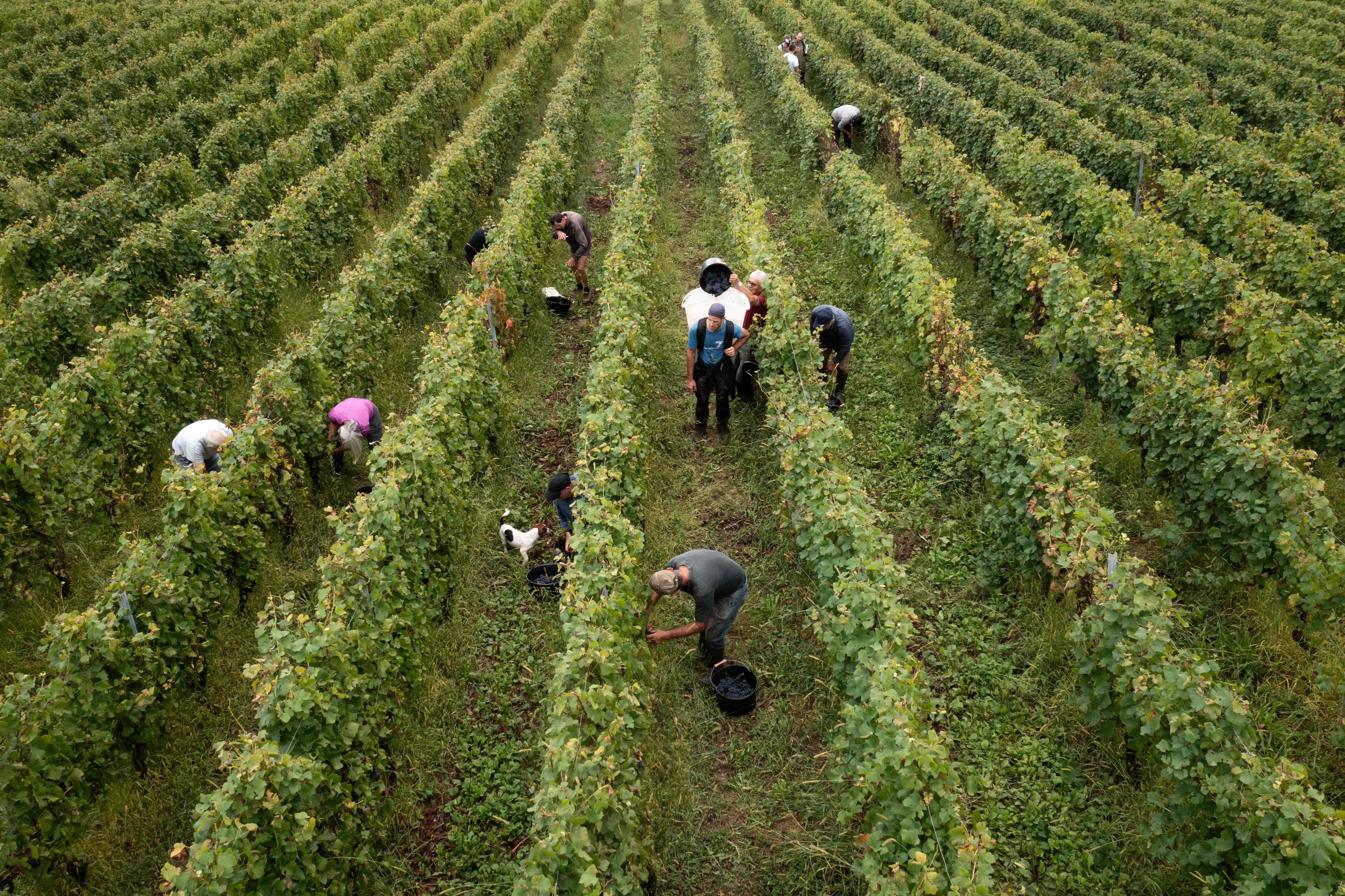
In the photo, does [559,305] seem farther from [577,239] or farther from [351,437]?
[351,437]

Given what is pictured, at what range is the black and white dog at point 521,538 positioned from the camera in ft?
26.5

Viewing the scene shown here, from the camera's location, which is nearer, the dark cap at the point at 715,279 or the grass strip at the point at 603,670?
the grass strip at the point at 603,670

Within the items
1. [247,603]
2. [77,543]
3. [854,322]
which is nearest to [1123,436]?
[854,322]

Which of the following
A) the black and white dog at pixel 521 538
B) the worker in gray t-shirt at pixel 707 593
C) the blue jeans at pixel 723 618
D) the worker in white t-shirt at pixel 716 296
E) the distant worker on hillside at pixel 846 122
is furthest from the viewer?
the distant worker on hillside at pixel 846 122

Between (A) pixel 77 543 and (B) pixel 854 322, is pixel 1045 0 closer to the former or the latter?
(B) pixel 854 322

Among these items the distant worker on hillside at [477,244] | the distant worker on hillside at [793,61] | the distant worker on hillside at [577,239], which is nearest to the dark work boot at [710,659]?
the distant worker on hillside at [577,239]

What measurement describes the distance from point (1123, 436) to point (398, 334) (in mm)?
9283

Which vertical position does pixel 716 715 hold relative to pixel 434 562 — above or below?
below

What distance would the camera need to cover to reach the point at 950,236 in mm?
13227

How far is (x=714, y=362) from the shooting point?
9.27 meters

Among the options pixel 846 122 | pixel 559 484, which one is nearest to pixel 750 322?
pixel 559 484

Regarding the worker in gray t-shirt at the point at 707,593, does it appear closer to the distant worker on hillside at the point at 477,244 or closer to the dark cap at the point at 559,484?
the dark cap at the point at 559,484

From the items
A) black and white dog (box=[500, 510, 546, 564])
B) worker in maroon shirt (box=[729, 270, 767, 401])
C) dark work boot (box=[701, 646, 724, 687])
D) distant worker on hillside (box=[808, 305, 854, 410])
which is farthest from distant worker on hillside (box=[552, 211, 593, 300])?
dark work boot (box=[701, 646, 724, 687])

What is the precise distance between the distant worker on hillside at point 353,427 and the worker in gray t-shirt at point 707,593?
4.11m
